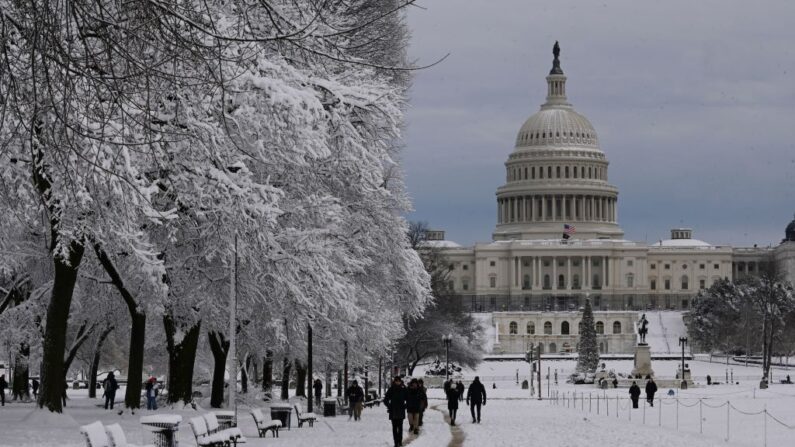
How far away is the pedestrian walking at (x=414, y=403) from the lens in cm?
2755

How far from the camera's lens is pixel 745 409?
46281 millimetres

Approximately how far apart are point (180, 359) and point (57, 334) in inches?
266

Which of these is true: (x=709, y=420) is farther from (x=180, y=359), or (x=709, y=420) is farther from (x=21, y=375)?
(x=21, y=375)

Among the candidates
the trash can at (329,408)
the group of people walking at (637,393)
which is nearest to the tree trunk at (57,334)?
the trash can at (329,408)

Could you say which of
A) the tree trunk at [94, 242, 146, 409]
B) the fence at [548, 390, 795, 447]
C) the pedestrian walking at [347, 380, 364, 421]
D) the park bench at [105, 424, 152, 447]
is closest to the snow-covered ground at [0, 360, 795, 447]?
the fence at [548, 390, 795, 447]

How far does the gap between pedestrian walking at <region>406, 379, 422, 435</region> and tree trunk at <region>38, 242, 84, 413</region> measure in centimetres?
666

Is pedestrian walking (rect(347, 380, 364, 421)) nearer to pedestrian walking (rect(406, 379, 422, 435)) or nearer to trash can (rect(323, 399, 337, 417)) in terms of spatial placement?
trash can (rect(323, 399, 337, 417))

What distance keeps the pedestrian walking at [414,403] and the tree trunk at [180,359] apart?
4793 mm

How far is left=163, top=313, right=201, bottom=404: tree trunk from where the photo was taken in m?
29.9

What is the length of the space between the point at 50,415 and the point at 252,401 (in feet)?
53.7

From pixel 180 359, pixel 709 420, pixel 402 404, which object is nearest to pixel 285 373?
pixel 709 420

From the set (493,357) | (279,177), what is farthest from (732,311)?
(279,177)

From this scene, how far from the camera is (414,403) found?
27.7 m

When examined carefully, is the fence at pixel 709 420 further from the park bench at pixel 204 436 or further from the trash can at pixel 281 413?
the park bench at pixel 204 436
